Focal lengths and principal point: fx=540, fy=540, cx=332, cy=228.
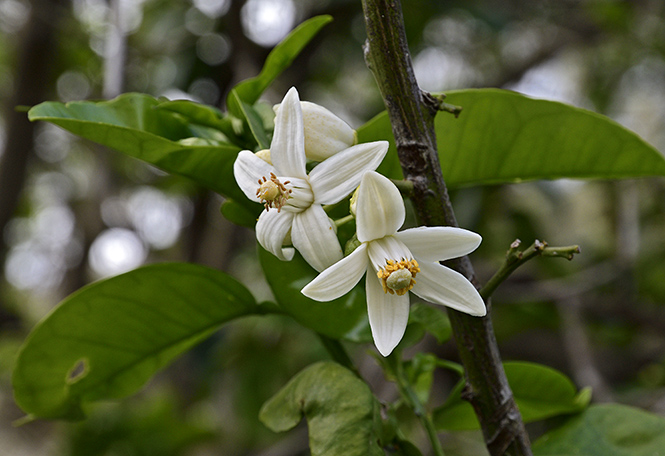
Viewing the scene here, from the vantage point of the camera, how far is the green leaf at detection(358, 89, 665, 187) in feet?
1.77

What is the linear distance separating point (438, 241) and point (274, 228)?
0.41ft

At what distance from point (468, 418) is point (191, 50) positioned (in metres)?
2.22

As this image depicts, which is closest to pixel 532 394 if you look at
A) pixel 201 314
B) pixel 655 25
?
pixel 201 314

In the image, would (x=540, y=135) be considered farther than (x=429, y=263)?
Yes

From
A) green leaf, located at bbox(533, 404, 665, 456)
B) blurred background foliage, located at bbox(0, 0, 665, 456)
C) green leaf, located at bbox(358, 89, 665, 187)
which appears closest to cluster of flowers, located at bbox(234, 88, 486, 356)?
green leaf, located at bbox(358, 89, 665, 187)

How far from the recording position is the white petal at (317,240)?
1.32 ft

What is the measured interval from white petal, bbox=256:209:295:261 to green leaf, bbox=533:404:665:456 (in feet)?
1.31

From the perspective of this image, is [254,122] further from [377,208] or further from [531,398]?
[531,398]

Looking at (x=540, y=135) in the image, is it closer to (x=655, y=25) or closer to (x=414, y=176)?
(x=414, y=176)

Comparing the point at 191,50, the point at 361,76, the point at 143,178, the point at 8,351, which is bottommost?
the point at 8,351

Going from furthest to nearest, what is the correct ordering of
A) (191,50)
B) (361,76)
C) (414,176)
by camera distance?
(361,76) < (191,50) < (414,176)

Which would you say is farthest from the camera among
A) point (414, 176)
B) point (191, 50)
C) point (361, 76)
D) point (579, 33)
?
point (361, 76)

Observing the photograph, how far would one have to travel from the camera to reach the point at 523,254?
388 mm

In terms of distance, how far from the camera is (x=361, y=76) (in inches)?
121
